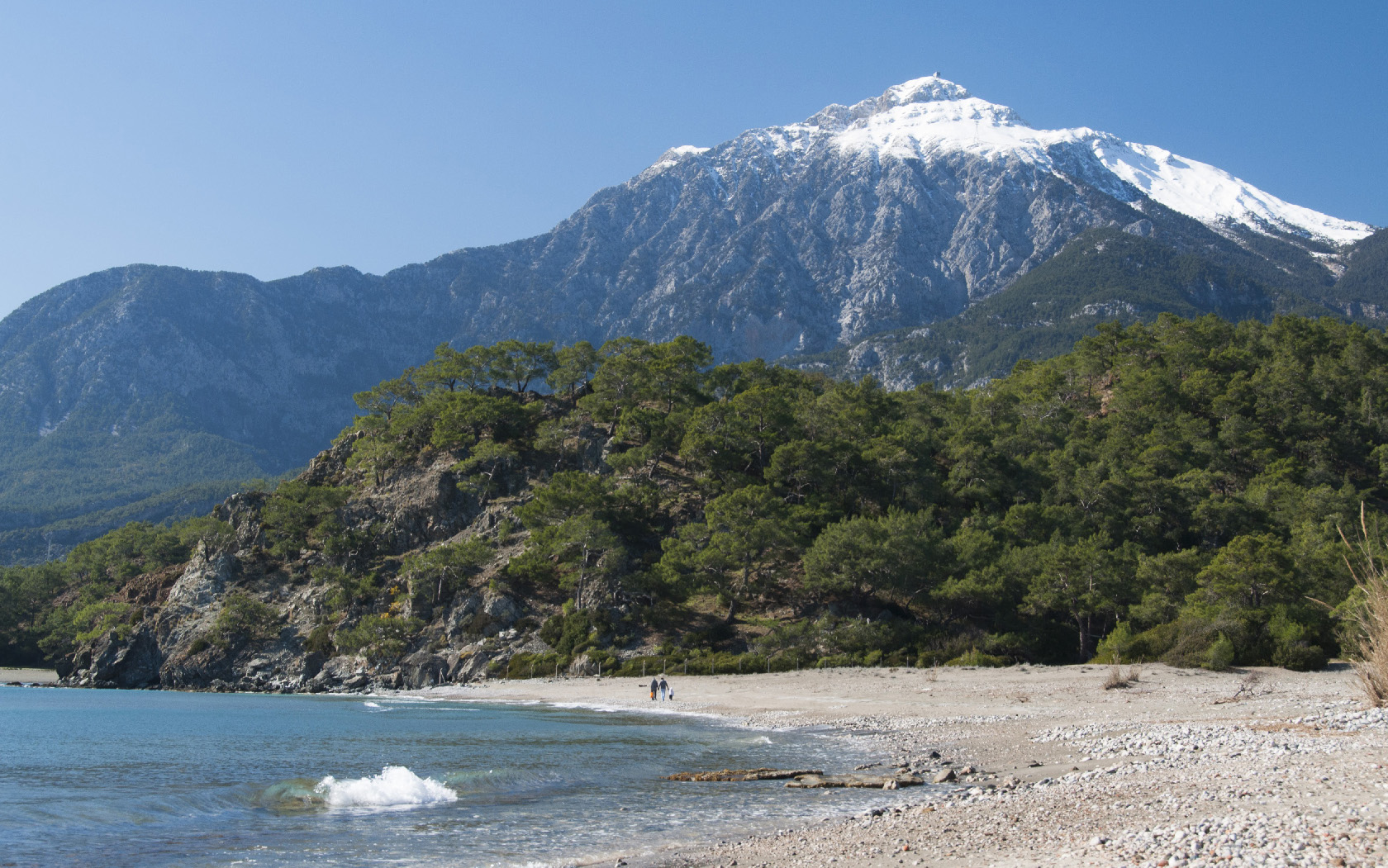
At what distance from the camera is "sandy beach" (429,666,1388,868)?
370 inches

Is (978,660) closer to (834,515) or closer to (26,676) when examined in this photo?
(834,515)

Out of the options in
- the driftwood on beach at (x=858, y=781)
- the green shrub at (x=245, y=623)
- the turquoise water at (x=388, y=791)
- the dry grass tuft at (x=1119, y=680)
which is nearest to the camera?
the turquoise water at (x=388, y=791)

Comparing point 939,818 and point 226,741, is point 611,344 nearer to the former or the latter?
point 226,741

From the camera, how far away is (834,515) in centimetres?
6178

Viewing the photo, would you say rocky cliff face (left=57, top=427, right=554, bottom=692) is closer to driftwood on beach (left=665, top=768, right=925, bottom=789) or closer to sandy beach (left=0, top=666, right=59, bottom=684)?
sandy beach (left=0, top=666, right=59, bottom=684)

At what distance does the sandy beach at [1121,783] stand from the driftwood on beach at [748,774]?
2292mm

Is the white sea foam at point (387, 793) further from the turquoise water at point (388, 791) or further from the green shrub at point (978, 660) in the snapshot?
the green shrub at point (978, 660)

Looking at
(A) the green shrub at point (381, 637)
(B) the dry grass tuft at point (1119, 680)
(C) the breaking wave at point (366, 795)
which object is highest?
(C) the breaking wave at point (366, 795)

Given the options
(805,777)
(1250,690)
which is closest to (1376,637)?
(805,777)

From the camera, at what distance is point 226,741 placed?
28.3 m

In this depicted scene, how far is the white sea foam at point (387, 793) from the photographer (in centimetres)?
1694

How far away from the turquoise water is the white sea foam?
1.3 inches

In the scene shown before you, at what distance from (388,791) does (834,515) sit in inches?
1883

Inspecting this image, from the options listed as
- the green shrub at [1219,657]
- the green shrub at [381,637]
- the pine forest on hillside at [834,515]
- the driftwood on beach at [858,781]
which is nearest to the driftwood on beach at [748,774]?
the driftwood on beach at [858,781]
